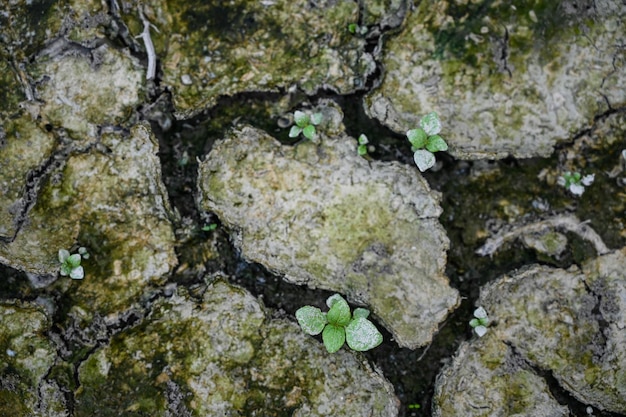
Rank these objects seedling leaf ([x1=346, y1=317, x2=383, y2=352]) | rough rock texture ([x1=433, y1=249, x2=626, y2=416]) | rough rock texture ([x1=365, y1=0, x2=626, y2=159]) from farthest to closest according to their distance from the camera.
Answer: rough rock texture ([x1=365, y1=0, x2=626, y2=159])
rough rock texture ([x1=433, y1=249, x2=626, y2=416])
seedling leaf ([x1=346, y1=317, x2=383, y2=352])

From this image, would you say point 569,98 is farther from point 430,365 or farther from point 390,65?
point 430,365

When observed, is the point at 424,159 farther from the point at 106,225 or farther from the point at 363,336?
the point at 106,225

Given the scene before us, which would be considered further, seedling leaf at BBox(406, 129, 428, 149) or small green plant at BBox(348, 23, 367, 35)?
small green plant at BBox(348, 23, 367, 35)

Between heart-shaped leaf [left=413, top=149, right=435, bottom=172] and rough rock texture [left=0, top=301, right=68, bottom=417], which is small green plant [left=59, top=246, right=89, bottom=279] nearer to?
rough rock texture [left=0, top=301, right=68, bottom=417]

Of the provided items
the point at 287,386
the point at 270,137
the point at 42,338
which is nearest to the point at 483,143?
the point at 270,137

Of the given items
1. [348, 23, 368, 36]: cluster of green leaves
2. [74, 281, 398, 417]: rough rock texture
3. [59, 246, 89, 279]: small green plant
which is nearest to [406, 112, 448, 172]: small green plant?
[348, 23, 368, 36]: cluster of green leaves

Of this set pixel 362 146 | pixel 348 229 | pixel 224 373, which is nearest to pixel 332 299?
pixel 348 229

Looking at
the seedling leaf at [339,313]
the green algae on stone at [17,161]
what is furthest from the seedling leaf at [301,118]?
the green algae on stone at [17,161]

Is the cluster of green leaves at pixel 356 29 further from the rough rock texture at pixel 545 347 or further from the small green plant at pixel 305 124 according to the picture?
the rough rock texture at pixel 545 347
